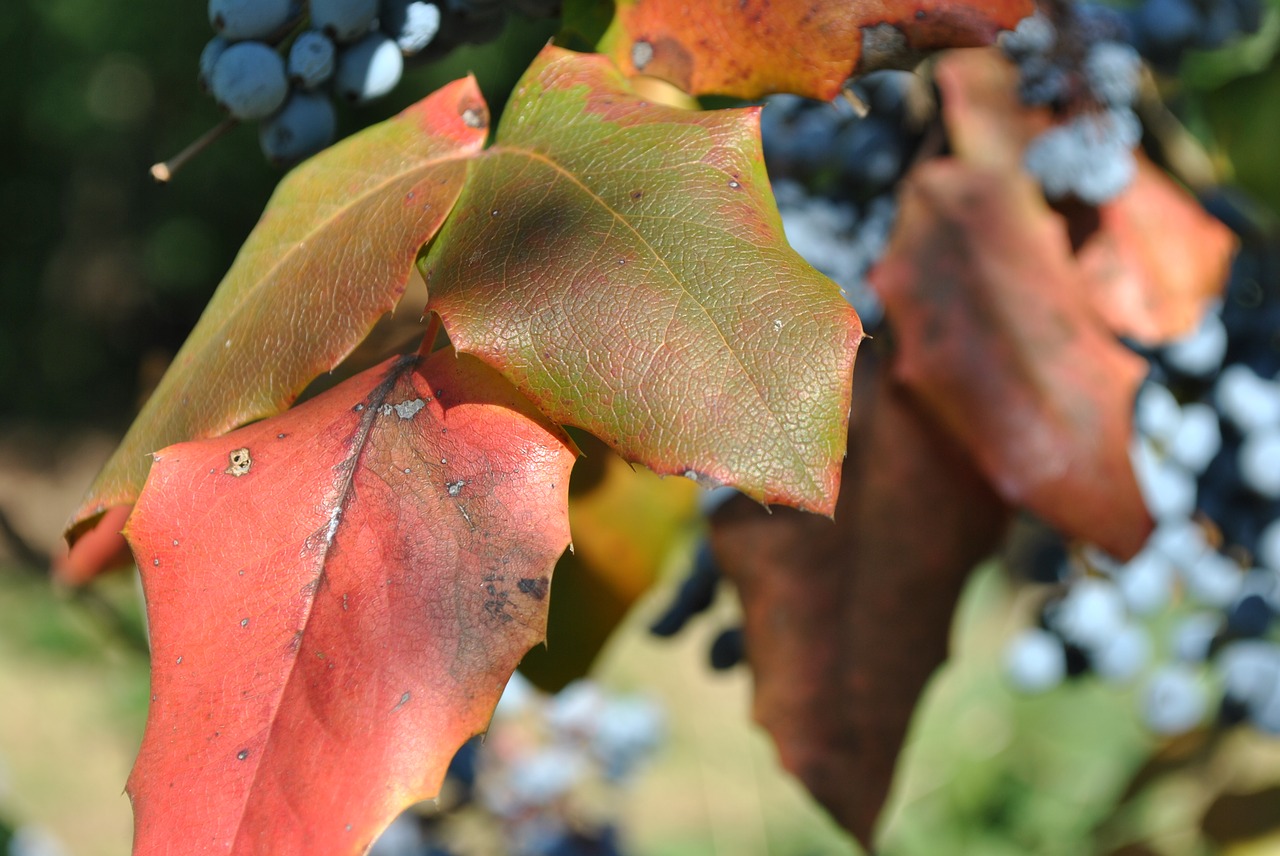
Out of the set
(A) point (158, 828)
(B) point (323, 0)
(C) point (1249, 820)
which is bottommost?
(C) point (1249, 820)

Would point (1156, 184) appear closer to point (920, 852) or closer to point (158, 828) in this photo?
point (158, 828)

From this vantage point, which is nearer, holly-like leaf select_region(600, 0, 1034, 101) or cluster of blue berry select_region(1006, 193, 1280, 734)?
holly-like leaf select_region(600, 0, 1034, 101)

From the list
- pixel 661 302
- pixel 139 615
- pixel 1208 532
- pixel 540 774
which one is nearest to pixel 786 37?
pixel 661 302

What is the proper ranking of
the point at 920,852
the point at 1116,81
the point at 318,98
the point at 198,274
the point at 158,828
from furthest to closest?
the point at 198,274 < the point at 920,852 < the point at 1116,81 < the point at 318,98 < the point at 158,828

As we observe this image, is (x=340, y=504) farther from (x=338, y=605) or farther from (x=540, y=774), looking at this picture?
(x=540, y=774)

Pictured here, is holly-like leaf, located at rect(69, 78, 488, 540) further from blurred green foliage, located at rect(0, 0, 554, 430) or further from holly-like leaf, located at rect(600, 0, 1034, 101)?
blurred green foliage, located at rect(0, 0, 554, 430)

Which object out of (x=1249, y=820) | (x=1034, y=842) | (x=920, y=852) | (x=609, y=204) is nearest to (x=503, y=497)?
(x=609, y=204)

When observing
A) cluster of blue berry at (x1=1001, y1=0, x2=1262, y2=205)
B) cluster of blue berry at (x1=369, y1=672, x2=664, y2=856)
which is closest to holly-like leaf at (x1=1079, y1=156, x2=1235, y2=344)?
cluster of blue berry at (x1=1001, y1=0, x2=1262, y2=205)
